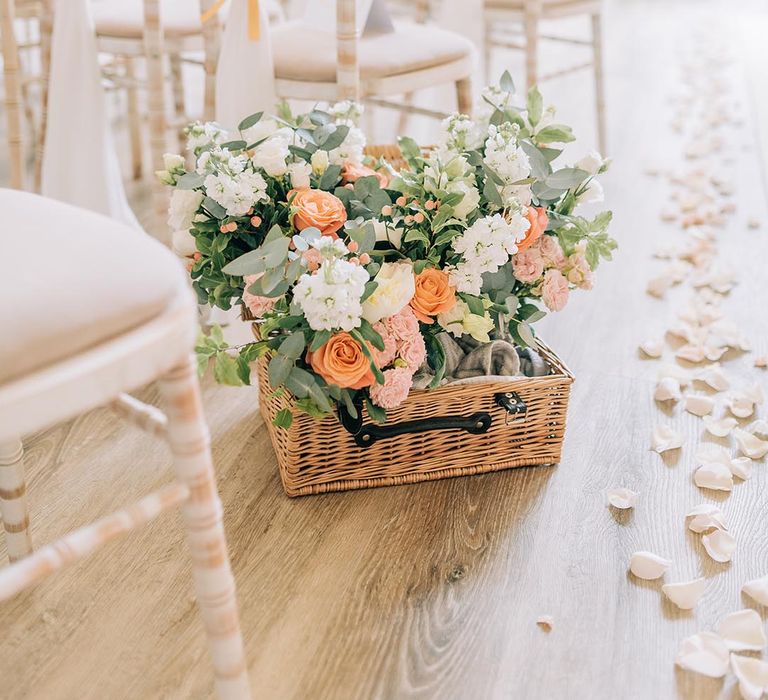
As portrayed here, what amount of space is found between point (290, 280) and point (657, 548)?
651mm

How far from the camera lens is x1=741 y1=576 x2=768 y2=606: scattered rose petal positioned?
1233mm

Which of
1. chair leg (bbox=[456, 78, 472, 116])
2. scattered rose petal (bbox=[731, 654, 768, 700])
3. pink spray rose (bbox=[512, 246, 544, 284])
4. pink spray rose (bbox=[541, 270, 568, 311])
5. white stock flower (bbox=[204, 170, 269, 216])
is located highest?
chair leg (bbox=[456, 78, 472, 116])

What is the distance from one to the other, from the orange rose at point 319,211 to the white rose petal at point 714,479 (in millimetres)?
690

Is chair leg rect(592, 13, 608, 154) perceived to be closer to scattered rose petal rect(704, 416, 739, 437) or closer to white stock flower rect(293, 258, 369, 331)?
scattered rose petal rect(704, 416, 739, 437)

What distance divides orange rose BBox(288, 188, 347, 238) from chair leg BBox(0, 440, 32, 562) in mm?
494

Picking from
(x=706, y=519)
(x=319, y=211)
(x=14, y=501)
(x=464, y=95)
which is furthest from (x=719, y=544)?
(x=464, y=95)

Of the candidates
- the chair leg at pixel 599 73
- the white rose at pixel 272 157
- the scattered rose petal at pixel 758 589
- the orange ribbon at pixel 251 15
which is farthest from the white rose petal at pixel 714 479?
the chair leg at pixel 599 73

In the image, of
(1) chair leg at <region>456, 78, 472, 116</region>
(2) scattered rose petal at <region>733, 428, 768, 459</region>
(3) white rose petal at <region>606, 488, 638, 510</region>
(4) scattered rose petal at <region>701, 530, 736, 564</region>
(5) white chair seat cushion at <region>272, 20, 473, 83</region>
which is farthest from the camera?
(1) chair leg at <region>456, 78, 472, 116</region>

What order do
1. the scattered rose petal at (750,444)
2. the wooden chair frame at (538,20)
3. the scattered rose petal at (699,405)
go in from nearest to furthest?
1. the scattered rose petal at (750,444)
2. the scattered rose petal at (699,405)
3. the wooden chair frame at (538,20)

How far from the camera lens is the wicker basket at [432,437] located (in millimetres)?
1377

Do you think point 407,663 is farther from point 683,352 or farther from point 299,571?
point 683,352

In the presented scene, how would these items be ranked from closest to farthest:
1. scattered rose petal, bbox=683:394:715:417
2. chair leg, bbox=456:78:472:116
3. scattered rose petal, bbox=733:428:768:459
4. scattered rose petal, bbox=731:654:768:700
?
1. scattered rose petal, bbox=731:654:768:700
2. scattered rose petal, bbox=733:428:768:459
3. scattered rose petal, bbox=683:394:715:417
4. chair leg, bbox=456:78:472:116

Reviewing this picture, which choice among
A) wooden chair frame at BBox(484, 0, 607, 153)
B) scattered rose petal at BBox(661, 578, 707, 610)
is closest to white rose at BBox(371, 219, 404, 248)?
scattered rose petal at BBox(661, 578, 707, 610)

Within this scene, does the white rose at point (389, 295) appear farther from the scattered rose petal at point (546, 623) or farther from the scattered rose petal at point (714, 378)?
the scattered rose petal at point (714, 378)
